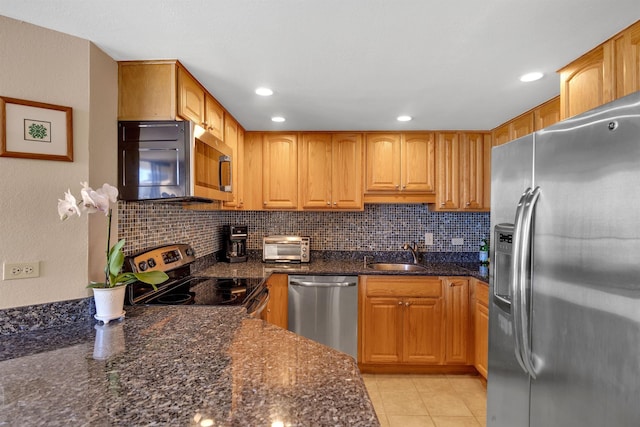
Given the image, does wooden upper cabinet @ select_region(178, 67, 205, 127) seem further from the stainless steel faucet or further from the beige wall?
the stainless steel faucet

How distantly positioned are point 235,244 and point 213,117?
1.34m

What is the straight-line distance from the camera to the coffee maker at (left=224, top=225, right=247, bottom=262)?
10.4ft

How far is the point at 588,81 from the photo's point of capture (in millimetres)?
1598

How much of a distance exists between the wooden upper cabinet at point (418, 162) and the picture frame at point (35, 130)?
2.55 m

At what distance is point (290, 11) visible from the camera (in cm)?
127

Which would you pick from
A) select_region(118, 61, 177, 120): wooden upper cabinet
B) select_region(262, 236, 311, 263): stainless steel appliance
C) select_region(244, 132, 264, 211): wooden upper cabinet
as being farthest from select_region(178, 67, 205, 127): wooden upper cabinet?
select_region(262, 236, 311, 263): stainless steel appliance

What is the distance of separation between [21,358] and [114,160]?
38.8 inches

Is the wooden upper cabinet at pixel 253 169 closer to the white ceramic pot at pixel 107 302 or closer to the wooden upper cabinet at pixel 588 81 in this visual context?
the white ceramic pot at pixel 107 302

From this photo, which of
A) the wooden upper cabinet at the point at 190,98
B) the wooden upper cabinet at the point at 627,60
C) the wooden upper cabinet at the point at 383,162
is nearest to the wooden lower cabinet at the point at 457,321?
the wooden upper cabinet at the point at 383,162

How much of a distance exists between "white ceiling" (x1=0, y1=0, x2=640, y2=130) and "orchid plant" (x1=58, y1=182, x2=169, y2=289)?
71 centimetres

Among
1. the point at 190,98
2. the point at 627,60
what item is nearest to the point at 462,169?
the point at 627,60

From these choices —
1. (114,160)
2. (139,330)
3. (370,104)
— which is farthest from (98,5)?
(370,104)

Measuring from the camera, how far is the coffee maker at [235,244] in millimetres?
3168

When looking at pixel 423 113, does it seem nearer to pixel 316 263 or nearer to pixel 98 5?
pixel 316 263
